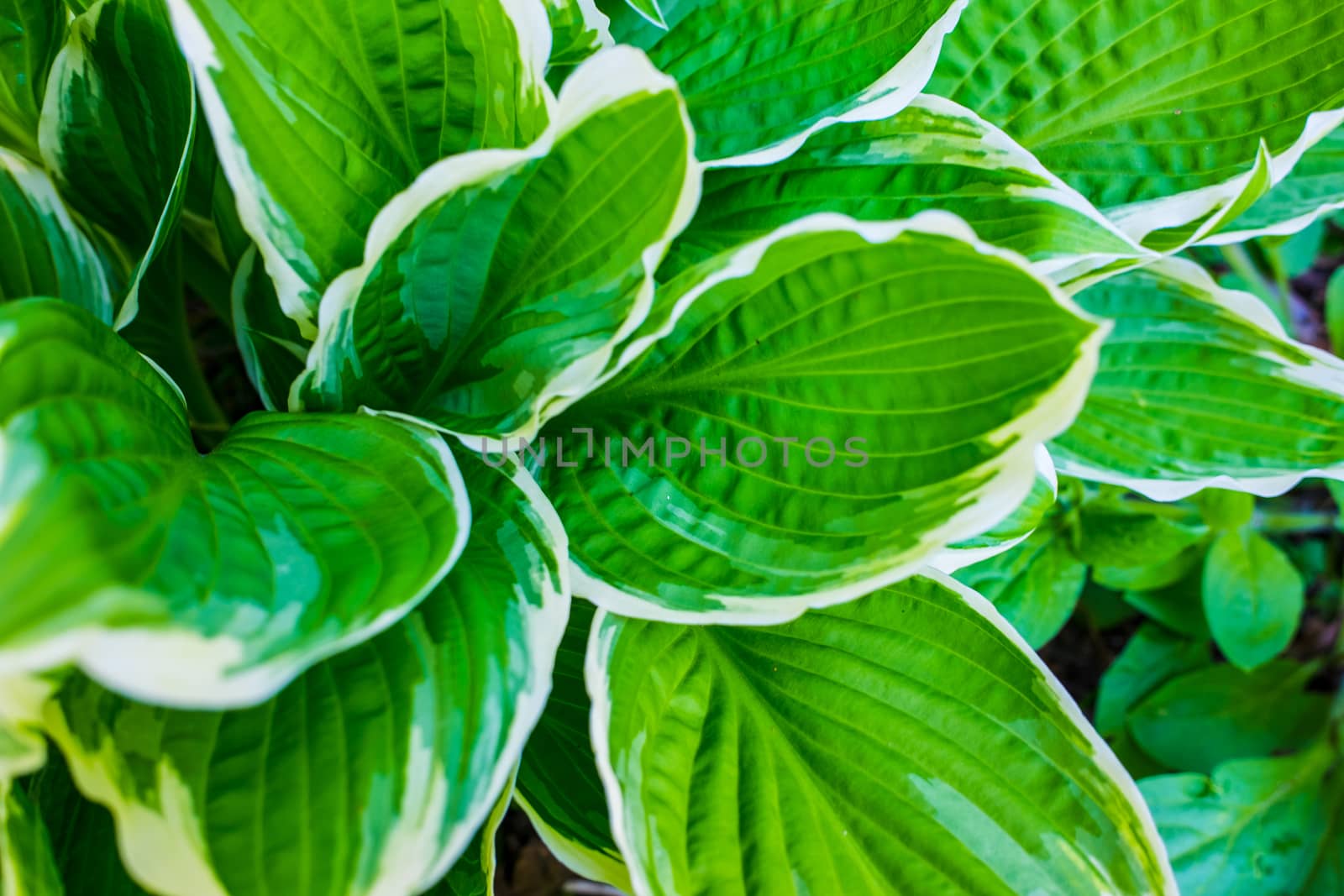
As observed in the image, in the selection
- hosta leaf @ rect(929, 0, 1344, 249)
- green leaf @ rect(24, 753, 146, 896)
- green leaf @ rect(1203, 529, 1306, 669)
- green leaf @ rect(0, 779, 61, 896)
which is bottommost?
green leaf @ rect(24, 753, 146, 896)

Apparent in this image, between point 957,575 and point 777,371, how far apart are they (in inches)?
15.4

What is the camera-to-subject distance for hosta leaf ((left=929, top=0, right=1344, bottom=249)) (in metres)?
0.64

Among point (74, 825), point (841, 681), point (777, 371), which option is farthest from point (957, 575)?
point (74, 825)

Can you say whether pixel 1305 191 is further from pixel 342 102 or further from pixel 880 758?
pixel 342 102

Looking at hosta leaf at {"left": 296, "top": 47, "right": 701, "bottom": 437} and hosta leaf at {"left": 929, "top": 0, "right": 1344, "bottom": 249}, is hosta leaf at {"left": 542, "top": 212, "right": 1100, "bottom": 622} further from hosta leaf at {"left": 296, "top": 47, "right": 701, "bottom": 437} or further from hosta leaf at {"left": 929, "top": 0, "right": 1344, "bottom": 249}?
hosta leaf at {"left": 929, "top": 0, "right": 1344, "bottom": 249}

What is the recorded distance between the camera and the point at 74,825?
21.1 inches

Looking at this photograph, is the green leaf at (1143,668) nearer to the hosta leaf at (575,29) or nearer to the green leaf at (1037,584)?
the green leaf at (1037,584)

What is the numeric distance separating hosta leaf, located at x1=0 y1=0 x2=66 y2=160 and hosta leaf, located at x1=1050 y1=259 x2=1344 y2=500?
0.79 metres

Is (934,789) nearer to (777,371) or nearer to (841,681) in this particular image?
(841,681)

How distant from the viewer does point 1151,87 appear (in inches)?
26.5

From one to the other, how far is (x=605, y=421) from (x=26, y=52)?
47cm

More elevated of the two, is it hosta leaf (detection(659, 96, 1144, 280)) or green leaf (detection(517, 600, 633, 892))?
hosta leaf (detection(659, 96, 1144, 280))

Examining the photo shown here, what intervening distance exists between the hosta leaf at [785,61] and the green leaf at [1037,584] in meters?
0.43

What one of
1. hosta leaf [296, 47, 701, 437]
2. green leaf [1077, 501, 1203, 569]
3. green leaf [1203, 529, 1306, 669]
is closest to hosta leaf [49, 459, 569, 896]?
hosta leaf [296, 47, 701, 437]
